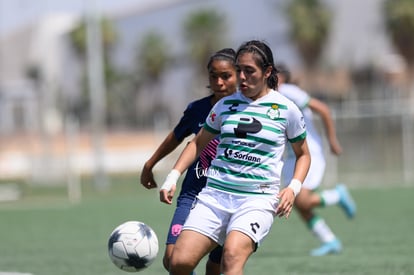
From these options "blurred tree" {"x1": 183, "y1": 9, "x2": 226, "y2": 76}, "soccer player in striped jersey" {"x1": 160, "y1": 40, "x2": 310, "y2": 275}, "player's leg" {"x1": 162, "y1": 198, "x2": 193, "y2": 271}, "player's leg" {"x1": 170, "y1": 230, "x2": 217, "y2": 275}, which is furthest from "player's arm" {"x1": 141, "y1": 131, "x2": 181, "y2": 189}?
"blurred tree" {"x1": 183, "y1": 9, "x2": 226, "y2": 76}

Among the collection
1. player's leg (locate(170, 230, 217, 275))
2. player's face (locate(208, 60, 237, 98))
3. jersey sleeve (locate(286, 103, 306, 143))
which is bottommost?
player's leg (locate(170, 230, 217, 275))

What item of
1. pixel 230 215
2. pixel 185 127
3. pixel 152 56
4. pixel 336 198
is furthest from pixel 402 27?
pixel 230 215

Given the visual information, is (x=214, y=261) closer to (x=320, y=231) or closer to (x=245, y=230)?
(x=245, y=230)

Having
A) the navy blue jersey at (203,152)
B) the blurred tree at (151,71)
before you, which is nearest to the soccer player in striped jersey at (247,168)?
the navy blue jersey at (203,152)

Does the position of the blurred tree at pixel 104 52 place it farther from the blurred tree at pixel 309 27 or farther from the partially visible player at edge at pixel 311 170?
the partially visible player at edge at pixel 311 170

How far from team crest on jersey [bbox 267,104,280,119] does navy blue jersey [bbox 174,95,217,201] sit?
0.96 meters

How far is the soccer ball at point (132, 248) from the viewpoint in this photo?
7.28 m

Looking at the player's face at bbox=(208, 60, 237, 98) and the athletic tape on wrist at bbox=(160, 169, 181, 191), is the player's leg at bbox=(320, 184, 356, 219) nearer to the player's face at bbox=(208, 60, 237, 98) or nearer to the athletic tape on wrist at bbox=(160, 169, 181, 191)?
the player's face at bbox=(208, 60, 237, 98)

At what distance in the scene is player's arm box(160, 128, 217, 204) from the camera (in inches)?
272

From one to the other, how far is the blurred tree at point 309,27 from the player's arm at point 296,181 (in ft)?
159

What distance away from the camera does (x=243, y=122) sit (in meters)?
6.88

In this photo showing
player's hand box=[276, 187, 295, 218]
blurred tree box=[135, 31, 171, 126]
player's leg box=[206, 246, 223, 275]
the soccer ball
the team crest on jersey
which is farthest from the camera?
blurred tree box=[135, 31, 171, 126]

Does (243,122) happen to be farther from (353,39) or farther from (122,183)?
(353,39)

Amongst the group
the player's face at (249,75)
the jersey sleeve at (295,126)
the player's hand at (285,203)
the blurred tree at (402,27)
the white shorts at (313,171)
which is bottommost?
the blurred tree at (402,27)
